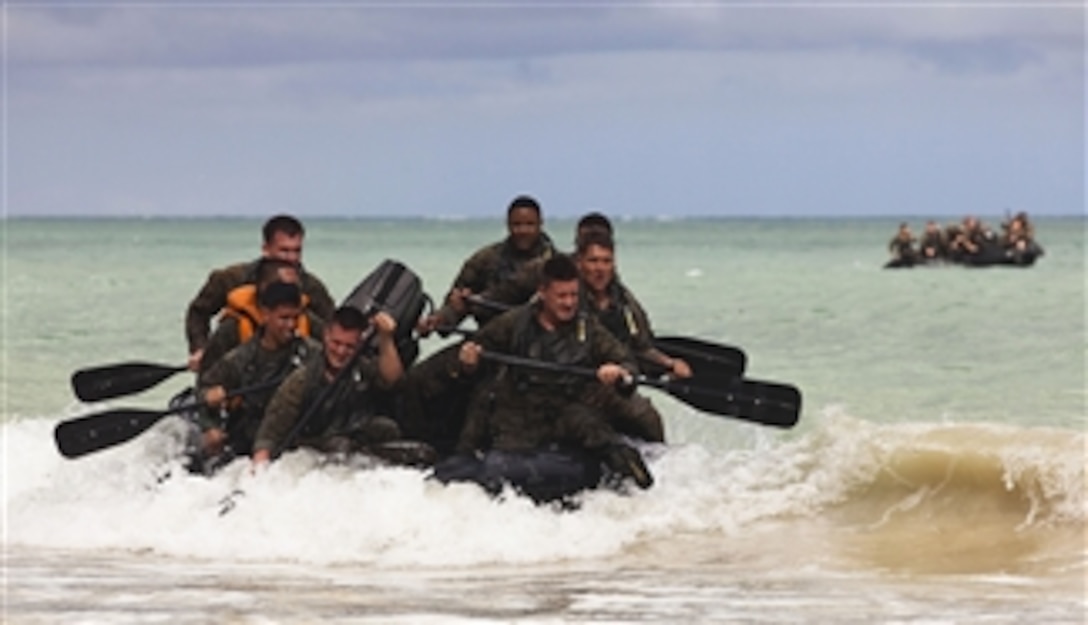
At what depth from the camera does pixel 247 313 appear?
1244cm

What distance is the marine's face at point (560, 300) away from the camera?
11484 mm

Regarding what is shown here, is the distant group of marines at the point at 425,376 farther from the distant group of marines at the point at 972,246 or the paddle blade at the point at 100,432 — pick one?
the distant group of marines at the point at 972,246

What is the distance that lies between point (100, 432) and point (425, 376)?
1891mm

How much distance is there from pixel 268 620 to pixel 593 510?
337 cm

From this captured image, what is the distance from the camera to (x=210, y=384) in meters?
12.1

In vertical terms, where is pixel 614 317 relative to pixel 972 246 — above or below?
below

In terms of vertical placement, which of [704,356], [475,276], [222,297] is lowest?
[704,356]

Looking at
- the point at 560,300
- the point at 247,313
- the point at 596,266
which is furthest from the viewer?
the point at 247,313

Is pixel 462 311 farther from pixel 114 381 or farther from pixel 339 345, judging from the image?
pixel 114 381

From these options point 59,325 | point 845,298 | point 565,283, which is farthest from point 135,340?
point 565,283

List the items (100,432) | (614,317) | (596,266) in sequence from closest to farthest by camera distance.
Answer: (596,266) < (614,317) < (100,432)

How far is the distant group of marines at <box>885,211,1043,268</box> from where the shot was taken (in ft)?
163

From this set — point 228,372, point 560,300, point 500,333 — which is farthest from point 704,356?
point 228,372

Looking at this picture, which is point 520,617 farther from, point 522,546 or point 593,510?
point 593,510
